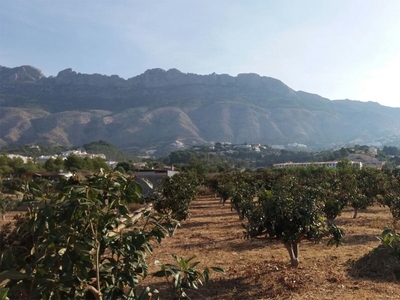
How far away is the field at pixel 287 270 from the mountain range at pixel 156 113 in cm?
11828

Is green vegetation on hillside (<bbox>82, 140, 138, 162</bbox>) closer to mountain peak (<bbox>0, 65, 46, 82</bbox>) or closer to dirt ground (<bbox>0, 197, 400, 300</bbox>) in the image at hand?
dirt ground (<bbox>0, 197, 400, 300</bbox>)

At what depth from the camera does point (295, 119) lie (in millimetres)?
175625

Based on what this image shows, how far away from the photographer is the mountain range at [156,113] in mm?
133000

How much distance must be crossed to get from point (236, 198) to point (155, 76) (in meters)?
Result: 188

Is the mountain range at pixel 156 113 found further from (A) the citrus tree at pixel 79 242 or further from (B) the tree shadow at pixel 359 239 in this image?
(A) the citrus tree at pixel 79 242

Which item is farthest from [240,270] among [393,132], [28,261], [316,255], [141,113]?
[393,132]

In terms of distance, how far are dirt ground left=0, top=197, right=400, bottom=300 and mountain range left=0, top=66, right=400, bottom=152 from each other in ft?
389

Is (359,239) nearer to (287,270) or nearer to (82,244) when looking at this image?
(287,270)

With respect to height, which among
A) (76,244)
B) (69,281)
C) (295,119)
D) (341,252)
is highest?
(295,119)

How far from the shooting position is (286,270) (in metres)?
8.11

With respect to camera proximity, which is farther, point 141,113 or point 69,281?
point 141,113

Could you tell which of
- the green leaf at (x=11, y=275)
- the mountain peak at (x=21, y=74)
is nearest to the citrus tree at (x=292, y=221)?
the green leaf at (x=11, y=275)

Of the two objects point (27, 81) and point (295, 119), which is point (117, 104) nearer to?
point (27, 81)

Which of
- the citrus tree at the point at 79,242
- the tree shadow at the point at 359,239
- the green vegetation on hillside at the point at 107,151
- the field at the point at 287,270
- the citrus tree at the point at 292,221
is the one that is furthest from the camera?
the green vegetation on hillside at the point at 107,151
